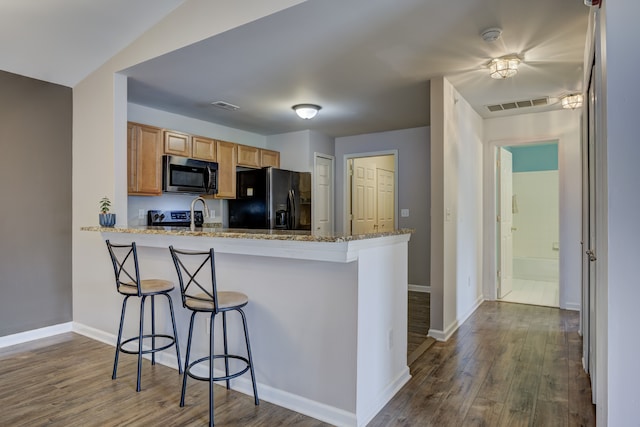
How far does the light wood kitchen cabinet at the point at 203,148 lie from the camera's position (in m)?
4.45

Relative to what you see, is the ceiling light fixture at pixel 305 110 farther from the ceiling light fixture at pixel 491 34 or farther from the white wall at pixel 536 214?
the white wall at pixel 536 214

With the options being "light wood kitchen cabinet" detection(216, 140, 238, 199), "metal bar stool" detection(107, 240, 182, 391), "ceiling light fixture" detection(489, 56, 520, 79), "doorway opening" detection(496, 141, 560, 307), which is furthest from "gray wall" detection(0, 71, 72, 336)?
"doorway opening" detection(496, 141, 560, 307)

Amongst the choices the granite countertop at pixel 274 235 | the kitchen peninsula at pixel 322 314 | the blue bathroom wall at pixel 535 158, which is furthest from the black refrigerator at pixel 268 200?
the blue bathroom wall at pixel 535 158

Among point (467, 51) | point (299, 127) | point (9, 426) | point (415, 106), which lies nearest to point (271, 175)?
point (299, 127)

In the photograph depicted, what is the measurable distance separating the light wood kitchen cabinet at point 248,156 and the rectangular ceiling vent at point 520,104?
300 cm

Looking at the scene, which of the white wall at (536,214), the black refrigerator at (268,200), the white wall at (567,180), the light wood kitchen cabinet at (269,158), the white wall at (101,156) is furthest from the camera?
the white wall at (536,214)

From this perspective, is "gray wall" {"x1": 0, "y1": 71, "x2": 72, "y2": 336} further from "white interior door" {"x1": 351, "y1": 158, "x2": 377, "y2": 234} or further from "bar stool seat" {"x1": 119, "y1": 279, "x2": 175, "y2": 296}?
"white interior door" {"x1": 351, "y1": 158, "x2": 377, "y2": 234}

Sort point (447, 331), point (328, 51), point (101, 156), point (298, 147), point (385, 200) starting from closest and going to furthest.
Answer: point (328, 51) < point (101, 156) < point (447, 331) < point (298, 147) < point (385, 200)

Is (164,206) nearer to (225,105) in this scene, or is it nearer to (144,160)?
(144,160)

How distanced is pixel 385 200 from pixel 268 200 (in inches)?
109

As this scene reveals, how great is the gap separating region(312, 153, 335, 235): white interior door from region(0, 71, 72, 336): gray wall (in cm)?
317

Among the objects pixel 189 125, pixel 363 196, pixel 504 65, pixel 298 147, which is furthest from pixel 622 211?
pixel 363 196

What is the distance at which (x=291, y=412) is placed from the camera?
7.09ft

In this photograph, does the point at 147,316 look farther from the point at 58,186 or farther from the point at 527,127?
the point at 527,127
